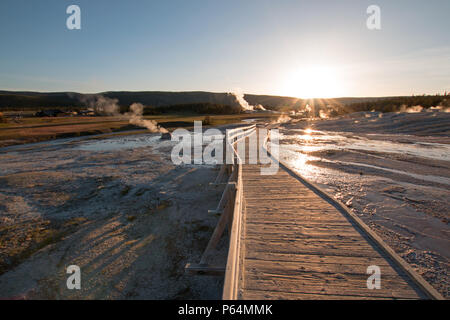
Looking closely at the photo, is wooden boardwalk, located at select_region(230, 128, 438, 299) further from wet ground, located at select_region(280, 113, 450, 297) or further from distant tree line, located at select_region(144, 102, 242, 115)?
distant tree line, located at select_region(144, 102, 242, 115)

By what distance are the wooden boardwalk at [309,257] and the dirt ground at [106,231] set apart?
1.51m

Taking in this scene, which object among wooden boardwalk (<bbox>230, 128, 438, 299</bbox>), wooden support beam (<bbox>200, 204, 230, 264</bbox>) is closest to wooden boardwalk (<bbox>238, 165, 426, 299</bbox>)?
wooden boardwalk (<bbox>230, 128, 438, 299</bbox>)

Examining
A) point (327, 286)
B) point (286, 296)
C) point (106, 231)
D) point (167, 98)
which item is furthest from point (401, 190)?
point (167, 98)

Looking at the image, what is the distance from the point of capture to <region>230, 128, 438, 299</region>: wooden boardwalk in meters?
2.94

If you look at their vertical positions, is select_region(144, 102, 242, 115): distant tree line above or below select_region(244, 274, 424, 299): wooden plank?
above

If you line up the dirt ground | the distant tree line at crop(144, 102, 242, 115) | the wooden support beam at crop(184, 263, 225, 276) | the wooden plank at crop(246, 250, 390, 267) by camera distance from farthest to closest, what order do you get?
the distant tree line at crop(144, 102, 242, 115) → the dirt ground → the wooden support beam at crop(184, 263, 225, 276) → the wooden plank at crop(246, 250, 390, 267)

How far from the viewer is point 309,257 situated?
143 inches

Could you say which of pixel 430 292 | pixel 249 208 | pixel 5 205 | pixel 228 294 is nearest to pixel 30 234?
pixel 5 205

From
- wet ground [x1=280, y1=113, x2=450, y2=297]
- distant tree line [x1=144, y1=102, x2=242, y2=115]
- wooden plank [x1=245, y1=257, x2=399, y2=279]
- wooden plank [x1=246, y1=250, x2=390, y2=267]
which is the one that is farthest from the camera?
distant tree line [x1=144, y1=102, x2=242, y2=115]

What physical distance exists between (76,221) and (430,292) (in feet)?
26.9

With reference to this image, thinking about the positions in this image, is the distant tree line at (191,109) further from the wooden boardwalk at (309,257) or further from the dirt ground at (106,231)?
the wooden boardwalk at (309,257)

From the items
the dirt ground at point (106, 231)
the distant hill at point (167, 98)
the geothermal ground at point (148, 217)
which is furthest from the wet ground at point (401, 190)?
the distant hill at point (167, 98)

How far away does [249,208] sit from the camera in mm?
5547

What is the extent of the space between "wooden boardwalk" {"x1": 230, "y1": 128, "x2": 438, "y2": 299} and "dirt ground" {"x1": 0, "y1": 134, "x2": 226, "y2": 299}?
1.51 meters
